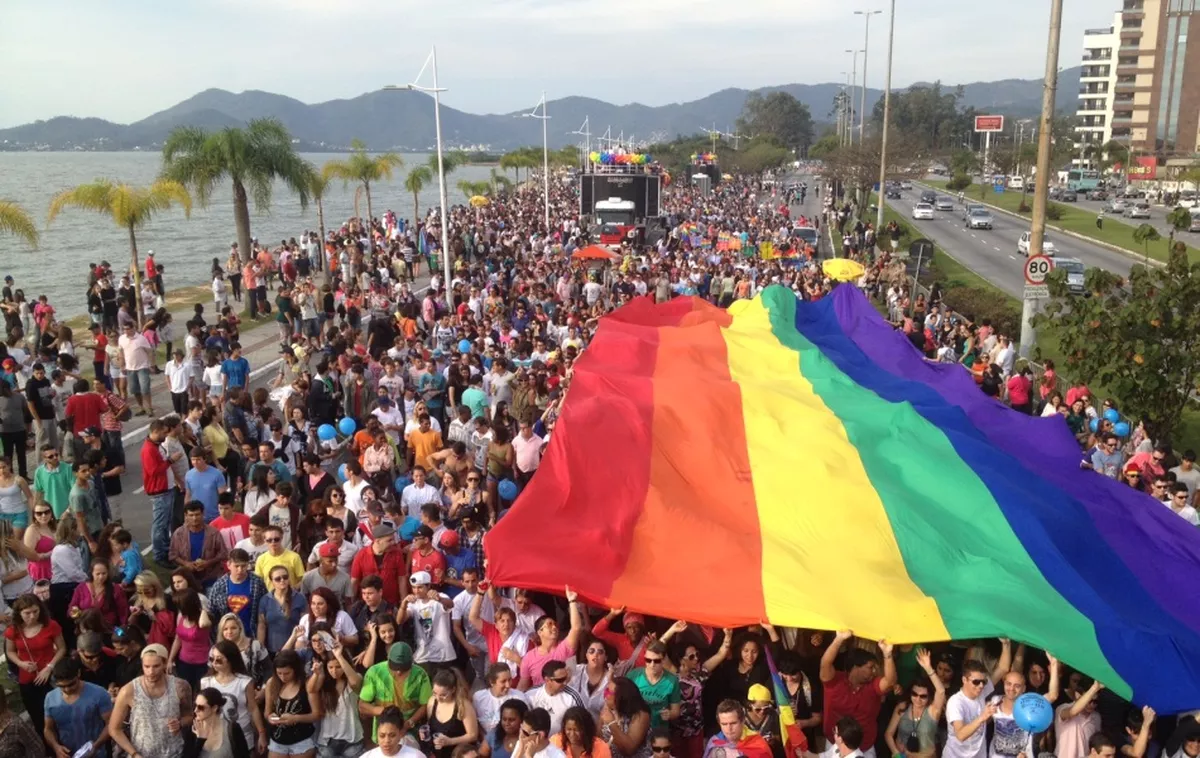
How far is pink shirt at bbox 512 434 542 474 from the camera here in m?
10.2

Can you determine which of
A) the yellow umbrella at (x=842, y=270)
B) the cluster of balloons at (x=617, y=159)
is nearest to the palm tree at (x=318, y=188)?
the cluster of balloons at (x=617, y=159)

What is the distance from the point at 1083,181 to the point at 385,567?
86.8 metres

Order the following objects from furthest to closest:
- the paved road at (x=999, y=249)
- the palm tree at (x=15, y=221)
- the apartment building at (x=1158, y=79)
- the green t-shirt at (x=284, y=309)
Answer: the apartment building at (x=1158, y=79), the paved road at (x=999, y=249), the green t-shirt at (x=284, y=309), the palm tree at (x=15, y=221)

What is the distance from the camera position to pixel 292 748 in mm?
6051

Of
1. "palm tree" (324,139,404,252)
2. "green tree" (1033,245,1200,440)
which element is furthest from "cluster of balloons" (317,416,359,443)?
"palm tree" (324,139,404,252)

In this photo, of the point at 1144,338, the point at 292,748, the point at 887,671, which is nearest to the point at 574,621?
the point at 292,748

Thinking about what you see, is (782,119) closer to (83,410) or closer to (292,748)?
(83,410)

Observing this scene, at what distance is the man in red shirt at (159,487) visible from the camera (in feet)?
31.2

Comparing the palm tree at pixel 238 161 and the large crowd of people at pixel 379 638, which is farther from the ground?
the palm tree at pixel 238 161

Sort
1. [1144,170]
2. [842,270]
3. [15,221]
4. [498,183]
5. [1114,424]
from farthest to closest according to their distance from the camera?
[1144,170] → [498,183] → [842,270] → [15,221] → [1114,424]

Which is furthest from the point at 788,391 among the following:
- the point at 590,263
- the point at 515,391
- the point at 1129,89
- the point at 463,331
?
the point at 1129,89

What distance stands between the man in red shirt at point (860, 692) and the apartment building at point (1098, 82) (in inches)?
4846

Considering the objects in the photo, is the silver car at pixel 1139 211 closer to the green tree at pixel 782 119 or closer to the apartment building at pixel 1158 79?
the apartment building at pixel 1158 79

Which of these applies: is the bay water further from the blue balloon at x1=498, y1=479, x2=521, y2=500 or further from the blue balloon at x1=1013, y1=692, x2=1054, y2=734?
the blue balloon at x1=1013, y1=692, x2=1054, y2=734
